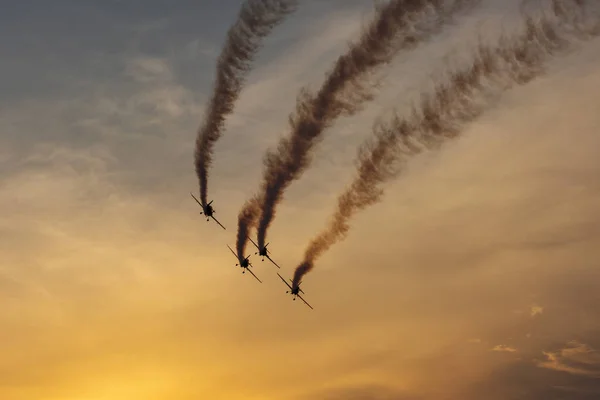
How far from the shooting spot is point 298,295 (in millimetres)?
84438

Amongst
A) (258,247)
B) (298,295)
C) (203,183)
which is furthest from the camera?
(298,295)

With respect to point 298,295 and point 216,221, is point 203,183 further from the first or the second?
point 298,295

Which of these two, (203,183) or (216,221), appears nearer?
(203,183)

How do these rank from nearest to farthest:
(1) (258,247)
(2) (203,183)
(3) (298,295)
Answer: (2) (203,183)
(1) (258,247)
(3) (298,295)

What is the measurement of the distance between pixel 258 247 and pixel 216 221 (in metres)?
6.32

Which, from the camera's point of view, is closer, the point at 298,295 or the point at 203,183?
the point at 203,183

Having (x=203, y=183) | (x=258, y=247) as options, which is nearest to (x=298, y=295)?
(x=258, y=247)

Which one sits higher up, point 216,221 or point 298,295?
point 216,221

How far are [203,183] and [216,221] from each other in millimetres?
10638

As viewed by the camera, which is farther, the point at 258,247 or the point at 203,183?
the point at 258,247

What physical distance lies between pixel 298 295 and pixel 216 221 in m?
12.2

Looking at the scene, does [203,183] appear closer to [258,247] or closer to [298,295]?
[258,247]

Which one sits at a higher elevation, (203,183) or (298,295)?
(203,183)

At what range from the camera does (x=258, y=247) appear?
3009 inches
